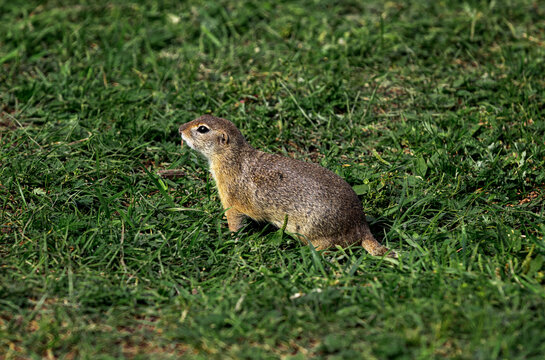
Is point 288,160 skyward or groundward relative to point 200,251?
skyward

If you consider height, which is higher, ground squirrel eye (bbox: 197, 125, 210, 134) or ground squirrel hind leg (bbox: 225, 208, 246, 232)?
ground squirrel eye (bbox: 197, 125, 210, 134)

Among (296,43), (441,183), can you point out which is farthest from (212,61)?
(441,183)

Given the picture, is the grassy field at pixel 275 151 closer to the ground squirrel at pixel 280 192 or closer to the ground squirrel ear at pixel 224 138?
the ground squirrel at pixel 280 192

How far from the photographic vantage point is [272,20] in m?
7.36

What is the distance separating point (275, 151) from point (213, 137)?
2.96 feet

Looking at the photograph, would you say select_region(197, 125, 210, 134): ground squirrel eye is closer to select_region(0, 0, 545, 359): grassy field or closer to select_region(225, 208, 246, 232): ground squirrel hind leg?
select_region(0, 0, 545, 359): grassy field

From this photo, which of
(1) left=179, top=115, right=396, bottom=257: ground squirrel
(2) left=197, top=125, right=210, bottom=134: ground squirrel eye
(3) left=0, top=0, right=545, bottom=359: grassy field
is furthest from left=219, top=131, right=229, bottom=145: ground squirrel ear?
(3) left=0, top=0, right=545, bottom=359: grassy field

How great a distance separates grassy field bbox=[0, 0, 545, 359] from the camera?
357 centimetres

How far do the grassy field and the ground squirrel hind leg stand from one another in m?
0.12

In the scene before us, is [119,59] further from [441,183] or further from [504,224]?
[504,224]

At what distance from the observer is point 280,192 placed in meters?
4.56

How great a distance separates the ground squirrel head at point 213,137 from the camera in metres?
4.89

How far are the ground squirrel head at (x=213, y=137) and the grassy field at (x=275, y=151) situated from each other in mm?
410

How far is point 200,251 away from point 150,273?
43 cm
